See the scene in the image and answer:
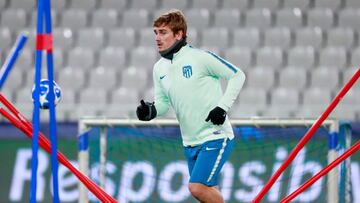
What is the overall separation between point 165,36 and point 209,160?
32.1 inches

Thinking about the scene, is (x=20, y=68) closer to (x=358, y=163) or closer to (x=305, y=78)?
(x=305, y=78)

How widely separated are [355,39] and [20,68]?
4.44 m

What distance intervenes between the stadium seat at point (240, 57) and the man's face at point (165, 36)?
6026 millimetres

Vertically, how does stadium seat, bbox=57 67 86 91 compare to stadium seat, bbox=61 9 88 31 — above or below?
below

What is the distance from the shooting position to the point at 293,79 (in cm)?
1152

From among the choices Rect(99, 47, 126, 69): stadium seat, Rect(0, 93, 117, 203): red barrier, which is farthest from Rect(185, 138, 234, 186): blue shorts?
Rect(99, 47, 126, 69): stadium seat

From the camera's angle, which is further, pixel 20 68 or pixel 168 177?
pixel 20 68

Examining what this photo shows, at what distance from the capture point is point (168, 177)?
9.30 m

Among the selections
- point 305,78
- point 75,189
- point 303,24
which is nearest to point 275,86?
point 305,78

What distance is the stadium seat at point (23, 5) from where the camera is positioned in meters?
13.1

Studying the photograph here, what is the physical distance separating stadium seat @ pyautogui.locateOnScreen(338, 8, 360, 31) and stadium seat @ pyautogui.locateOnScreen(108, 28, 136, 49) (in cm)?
279

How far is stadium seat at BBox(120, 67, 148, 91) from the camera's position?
11602 millimetres

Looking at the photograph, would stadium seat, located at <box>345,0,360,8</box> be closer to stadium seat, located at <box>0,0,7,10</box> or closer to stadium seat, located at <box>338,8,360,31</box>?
stadium seat, located at <box>338,8,360,31</box>

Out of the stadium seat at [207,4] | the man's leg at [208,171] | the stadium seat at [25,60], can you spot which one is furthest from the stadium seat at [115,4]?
the man's leg at [208,171]
